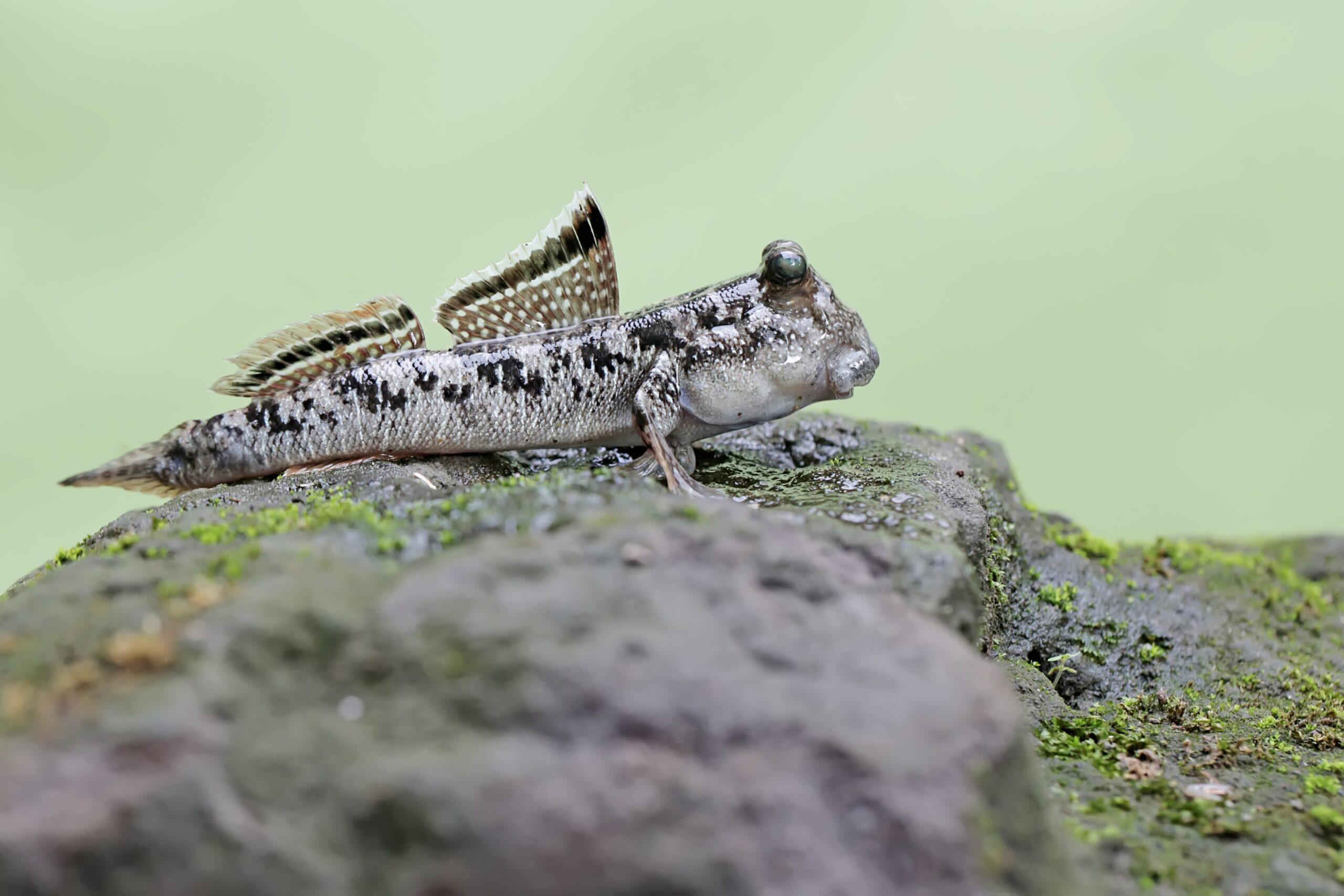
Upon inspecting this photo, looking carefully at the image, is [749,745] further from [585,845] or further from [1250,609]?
[1250,609]

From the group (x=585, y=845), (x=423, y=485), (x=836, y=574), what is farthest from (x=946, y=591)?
(x=423, y=485)

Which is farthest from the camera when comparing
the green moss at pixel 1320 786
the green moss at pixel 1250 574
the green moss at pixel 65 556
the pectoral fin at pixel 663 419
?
the green moss at pixel 1250 574

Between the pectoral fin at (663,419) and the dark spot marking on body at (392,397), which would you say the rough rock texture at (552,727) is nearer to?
the pectoral fin at (663,419)

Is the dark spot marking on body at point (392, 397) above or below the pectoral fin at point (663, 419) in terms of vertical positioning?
above

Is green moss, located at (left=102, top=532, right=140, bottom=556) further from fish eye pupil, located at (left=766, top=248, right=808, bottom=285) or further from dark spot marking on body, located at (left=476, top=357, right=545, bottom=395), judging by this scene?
fish eye pupil, located at (left=766, top=248, right=808, bottom=285)

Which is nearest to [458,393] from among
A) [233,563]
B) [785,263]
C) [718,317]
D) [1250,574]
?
[718,317]

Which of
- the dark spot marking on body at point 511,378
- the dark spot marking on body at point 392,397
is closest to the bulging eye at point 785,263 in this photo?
the dark spot marking on body at point 511,378

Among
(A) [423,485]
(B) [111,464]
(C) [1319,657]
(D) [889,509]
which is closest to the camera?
(D) [889,509]
